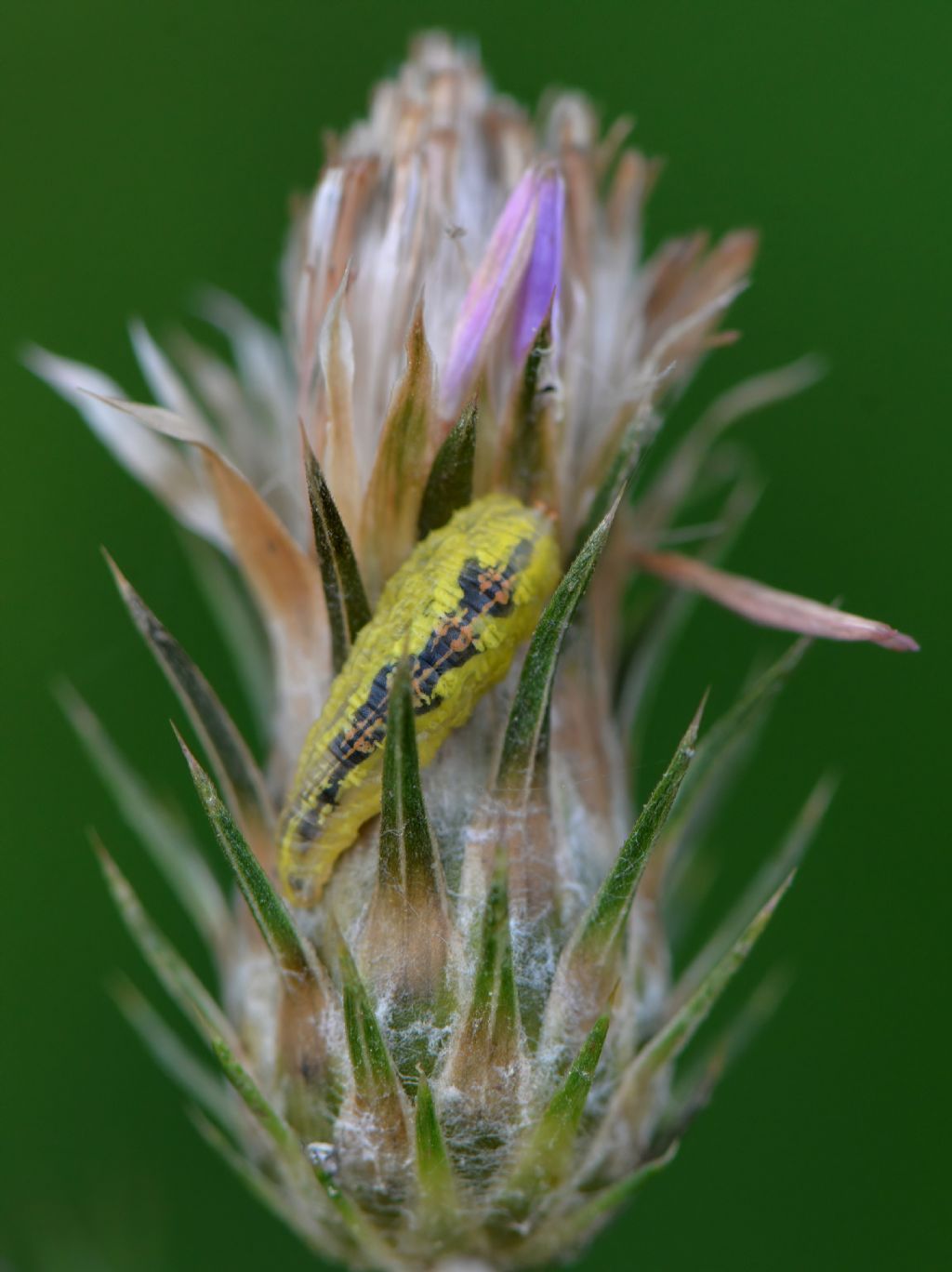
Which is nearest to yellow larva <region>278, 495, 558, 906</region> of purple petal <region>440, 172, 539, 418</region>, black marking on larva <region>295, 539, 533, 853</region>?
black marking on larva <region>295, 539, 533, 853</region>

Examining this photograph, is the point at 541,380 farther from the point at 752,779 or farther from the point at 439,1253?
the point at 752,779

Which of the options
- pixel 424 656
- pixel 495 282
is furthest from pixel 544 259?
pixel 424 656

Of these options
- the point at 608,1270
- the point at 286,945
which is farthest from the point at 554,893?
the point at 608,1270

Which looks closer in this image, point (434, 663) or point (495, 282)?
point (434, 663)

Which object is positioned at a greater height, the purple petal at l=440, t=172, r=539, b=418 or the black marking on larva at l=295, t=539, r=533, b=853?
the purple petal at l=440, t=172, r=539, b=418

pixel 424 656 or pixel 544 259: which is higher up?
pixel 544 259

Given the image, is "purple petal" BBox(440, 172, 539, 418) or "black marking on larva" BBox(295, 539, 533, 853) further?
"purple petal" BBox(440, 172, 539, 418)

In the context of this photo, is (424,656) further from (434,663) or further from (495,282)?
(495,282)

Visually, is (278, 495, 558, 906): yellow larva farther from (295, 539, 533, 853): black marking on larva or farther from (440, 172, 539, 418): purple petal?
(440, 172, 539, 418): purple petal
